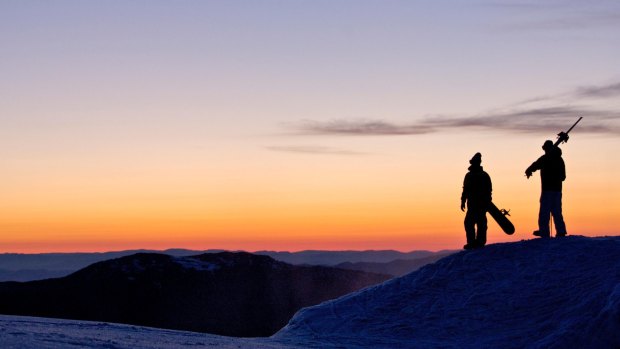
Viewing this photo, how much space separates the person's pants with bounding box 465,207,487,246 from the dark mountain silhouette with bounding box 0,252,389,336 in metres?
80.6

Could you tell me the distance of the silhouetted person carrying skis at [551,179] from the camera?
20.3 meters

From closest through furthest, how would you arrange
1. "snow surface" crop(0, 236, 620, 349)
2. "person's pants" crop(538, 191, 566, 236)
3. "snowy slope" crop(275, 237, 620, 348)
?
"snow surface" crop(0, 236, 620, 349) < "snowy slope" crop(275, 237, 620, 348) < "person's pants" crop(538, 191, 566, 236)

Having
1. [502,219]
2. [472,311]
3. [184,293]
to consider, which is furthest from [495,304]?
[184,293]

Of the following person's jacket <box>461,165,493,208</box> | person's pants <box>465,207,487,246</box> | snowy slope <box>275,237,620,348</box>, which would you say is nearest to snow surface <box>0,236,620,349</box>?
snowy slope <box>275,237,620,348</box>

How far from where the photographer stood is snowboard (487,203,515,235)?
21109 mm

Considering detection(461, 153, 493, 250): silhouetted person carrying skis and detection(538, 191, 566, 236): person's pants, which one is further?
detection(461, 153, 493, 250): silhouetted person carrying skis

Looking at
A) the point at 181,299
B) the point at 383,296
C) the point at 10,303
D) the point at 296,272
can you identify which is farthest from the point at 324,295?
the point at 383,296

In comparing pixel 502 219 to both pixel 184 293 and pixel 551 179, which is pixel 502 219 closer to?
pixel 551 179

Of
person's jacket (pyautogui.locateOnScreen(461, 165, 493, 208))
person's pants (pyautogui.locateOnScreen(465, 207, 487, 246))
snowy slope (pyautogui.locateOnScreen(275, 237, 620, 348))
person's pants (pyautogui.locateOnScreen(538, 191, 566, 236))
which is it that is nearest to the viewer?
snowy slope (pyautogui.locateOnScreen(275, 237, 620, 348))

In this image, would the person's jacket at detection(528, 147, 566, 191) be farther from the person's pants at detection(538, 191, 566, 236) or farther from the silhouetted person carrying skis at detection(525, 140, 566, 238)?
the person's pants at detection(538, 191, 566, 236)

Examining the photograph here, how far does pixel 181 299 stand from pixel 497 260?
91.0m

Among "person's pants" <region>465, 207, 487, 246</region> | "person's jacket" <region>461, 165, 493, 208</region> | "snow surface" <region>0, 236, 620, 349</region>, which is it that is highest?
"person's jacket" <region>461, 165, 493, 208</region>

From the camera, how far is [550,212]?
2092 cm

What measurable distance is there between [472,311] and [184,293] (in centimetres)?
9274
